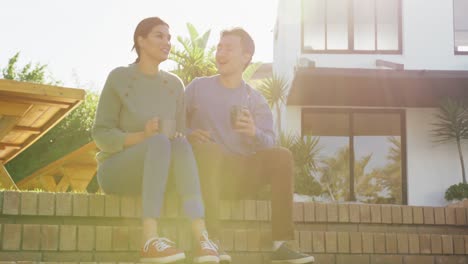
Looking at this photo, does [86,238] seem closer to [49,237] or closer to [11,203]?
[49,237]

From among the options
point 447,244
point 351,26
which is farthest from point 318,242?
point 351,26

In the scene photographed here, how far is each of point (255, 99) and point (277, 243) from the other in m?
1.09

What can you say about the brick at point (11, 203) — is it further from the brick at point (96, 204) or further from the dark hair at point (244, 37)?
the dark hair at point (244, 37)

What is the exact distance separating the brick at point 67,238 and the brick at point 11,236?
23 cm

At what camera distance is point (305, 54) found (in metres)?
14.7

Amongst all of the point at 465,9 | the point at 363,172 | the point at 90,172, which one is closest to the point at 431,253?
the point at 90,172

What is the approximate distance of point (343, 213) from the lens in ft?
16.2

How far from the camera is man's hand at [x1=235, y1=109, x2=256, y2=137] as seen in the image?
433cm

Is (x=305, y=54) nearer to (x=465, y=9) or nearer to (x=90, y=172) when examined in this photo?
(x=465, y=9)

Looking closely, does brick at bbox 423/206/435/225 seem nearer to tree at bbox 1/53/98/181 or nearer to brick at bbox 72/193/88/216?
brick at bbox 72/193/88/216

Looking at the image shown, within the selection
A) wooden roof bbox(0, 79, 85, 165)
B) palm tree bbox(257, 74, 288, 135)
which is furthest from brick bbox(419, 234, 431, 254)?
palm tree bbox(257, 74, 288, 135)

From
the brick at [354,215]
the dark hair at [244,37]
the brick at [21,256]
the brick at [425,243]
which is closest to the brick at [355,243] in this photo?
the brick at [354,215]

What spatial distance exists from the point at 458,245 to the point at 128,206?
90.5 inches

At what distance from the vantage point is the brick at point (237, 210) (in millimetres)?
4590
